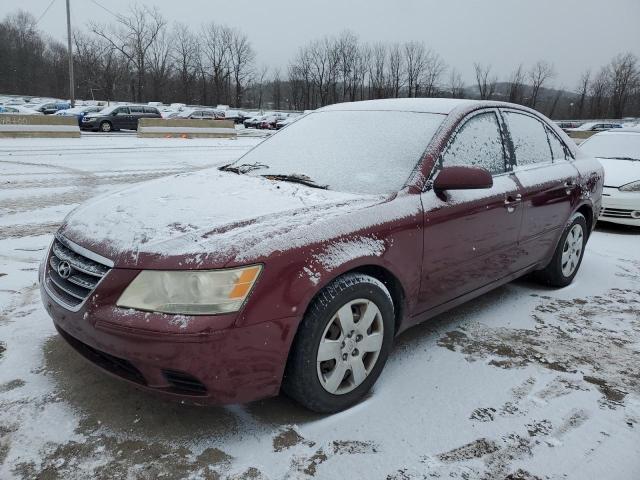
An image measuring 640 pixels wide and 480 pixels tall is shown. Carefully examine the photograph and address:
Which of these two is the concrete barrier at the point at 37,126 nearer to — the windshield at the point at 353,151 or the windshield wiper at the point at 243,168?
the windshield wiper at the point at 243,168

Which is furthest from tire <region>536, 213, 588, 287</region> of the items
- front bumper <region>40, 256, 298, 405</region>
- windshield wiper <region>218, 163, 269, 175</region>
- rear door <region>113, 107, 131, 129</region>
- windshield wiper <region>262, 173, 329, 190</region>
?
rear door <region>113, 107, 131, 129</region>

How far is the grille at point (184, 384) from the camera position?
7.21ft

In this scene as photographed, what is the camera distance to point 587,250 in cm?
606

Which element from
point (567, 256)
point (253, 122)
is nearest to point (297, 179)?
point (567, 256)

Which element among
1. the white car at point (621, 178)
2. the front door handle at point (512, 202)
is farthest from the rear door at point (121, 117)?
the front door handle at point (512, 202)

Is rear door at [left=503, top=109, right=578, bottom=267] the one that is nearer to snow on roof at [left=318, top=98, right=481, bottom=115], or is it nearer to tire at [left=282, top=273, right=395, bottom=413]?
snow on roof at [left=318, top=98, right=481, bottom=115]

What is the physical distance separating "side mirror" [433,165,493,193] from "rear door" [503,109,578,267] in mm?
897

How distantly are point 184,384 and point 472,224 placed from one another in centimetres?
198

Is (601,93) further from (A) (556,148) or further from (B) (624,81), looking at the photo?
(A) (556,148)

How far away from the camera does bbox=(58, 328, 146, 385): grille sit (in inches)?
90.1

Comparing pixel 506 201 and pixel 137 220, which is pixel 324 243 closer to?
pixel 137 220

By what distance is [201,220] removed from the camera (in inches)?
99.1

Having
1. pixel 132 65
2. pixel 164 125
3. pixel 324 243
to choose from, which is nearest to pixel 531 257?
pixel 324 243

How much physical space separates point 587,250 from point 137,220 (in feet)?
17.5
